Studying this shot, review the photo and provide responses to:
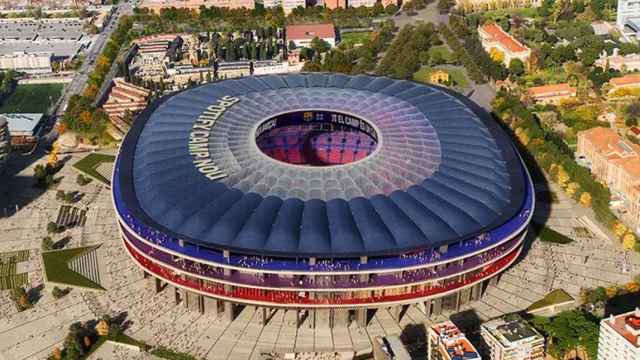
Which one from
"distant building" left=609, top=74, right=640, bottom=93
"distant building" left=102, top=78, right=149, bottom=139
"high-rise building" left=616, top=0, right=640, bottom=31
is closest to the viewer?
"distant building" left=102, top=78, right=149, bottom=139

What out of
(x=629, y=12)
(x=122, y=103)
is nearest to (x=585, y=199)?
(x=122, y=103)

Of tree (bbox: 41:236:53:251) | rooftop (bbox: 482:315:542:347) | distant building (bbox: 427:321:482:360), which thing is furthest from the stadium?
tree (bbox: 41:236:53:251)

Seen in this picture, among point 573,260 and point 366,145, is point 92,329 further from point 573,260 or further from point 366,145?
point 573,260

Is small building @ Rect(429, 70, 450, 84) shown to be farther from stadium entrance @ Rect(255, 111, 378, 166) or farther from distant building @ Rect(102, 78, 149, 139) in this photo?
distant building @ Rect(102, 78, 149, 139)

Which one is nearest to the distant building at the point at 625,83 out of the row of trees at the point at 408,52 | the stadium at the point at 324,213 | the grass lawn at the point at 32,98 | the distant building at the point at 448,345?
the row of trees at the point at 408,52

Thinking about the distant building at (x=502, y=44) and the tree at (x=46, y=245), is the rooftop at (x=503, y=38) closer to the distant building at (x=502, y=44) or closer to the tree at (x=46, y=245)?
the distant building at (x=502, y=44)

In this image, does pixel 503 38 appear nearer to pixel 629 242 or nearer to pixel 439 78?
pixel 439 78
